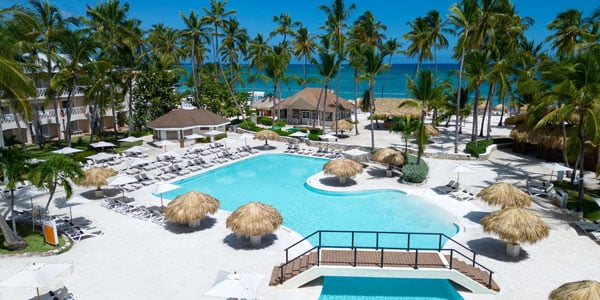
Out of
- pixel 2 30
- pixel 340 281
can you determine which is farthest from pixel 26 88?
pixel 340 281

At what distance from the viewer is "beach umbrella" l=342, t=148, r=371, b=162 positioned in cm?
2644

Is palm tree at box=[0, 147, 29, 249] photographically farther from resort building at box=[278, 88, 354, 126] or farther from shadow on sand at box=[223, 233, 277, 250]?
resort building at box=[278, 88, 354, 126]

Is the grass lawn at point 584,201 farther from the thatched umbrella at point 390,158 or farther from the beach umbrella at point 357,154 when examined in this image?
the beach umbrella at point 357,154

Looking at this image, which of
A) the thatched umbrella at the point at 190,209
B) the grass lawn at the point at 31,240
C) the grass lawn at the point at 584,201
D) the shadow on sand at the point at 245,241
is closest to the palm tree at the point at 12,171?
the grass lawn at the point at 31,240

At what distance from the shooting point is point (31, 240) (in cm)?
1533

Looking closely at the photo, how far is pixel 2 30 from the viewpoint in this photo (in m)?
14.2

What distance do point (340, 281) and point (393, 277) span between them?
5.88 ft

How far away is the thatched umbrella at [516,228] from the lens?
13422mm

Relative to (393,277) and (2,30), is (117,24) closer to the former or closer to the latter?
(2,30)

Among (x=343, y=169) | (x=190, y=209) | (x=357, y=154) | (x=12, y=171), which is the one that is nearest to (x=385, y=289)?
(x=190, y=209)

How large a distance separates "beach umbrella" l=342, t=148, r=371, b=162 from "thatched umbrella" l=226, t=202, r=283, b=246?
12115 mm

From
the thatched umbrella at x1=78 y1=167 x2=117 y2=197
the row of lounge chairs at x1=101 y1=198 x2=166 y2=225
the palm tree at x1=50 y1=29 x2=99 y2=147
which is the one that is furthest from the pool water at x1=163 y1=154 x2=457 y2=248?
the palm tree at x1=50 y1=29 x2=99 y2=147

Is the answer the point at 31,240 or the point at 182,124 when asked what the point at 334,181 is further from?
the point at 182,124

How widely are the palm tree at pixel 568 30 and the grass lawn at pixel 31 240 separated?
34064 mm
